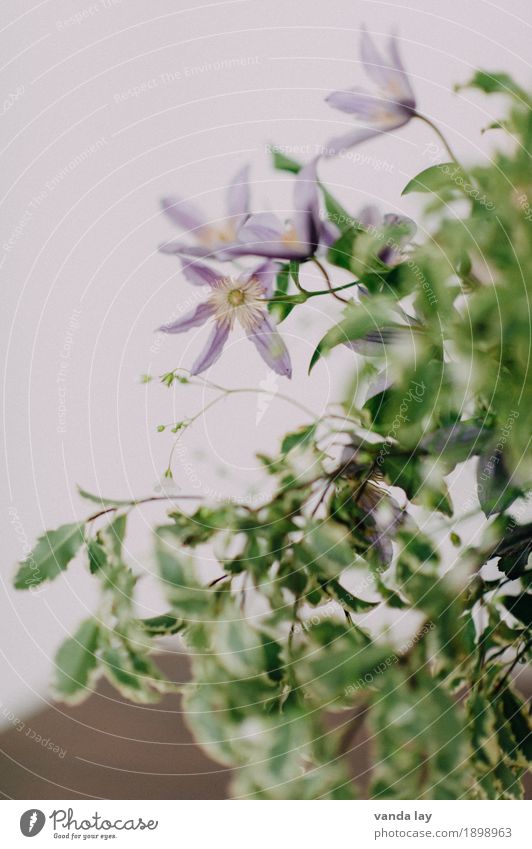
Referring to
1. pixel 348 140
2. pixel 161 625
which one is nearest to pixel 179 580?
pixel 161 625

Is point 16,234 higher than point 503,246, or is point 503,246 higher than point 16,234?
point 16,234

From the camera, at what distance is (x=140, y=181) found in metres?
0.50

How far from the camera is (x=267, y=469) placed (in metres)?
0.50

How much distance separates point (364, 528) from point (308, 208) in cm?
17

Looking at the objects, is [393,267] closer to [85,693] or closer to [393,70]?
[393,70]

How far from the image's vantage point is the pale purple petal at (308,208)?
49 centimetres

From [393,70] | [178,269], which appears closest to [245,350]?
[178,269]

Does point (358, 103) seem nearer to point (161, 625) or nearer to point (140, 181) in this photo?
point (140, 181)

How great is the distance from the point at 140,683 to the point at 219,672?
0.04 m

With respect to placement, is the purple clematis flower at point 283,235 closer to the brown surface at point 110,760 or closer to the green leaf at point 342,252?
the green leaf at point 342,252

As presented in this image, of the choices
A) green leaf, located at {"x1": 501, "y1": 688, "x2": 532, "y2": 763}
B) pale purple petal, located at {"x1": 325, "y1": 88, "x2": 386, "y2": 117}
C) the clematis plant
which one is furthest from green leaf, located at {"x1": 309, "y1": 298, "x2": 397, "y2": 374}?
green leaf, located at {"x1": 501, "y1": 688, "x2": 532, "y2": 763}

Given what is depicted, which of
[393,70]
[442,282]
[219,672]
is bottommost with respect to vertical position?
[219,672]

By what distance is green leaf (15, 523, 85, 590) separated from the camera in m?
0.50

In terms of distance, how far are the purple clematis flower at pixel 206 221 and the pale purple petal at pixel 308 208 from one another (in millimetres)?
28
